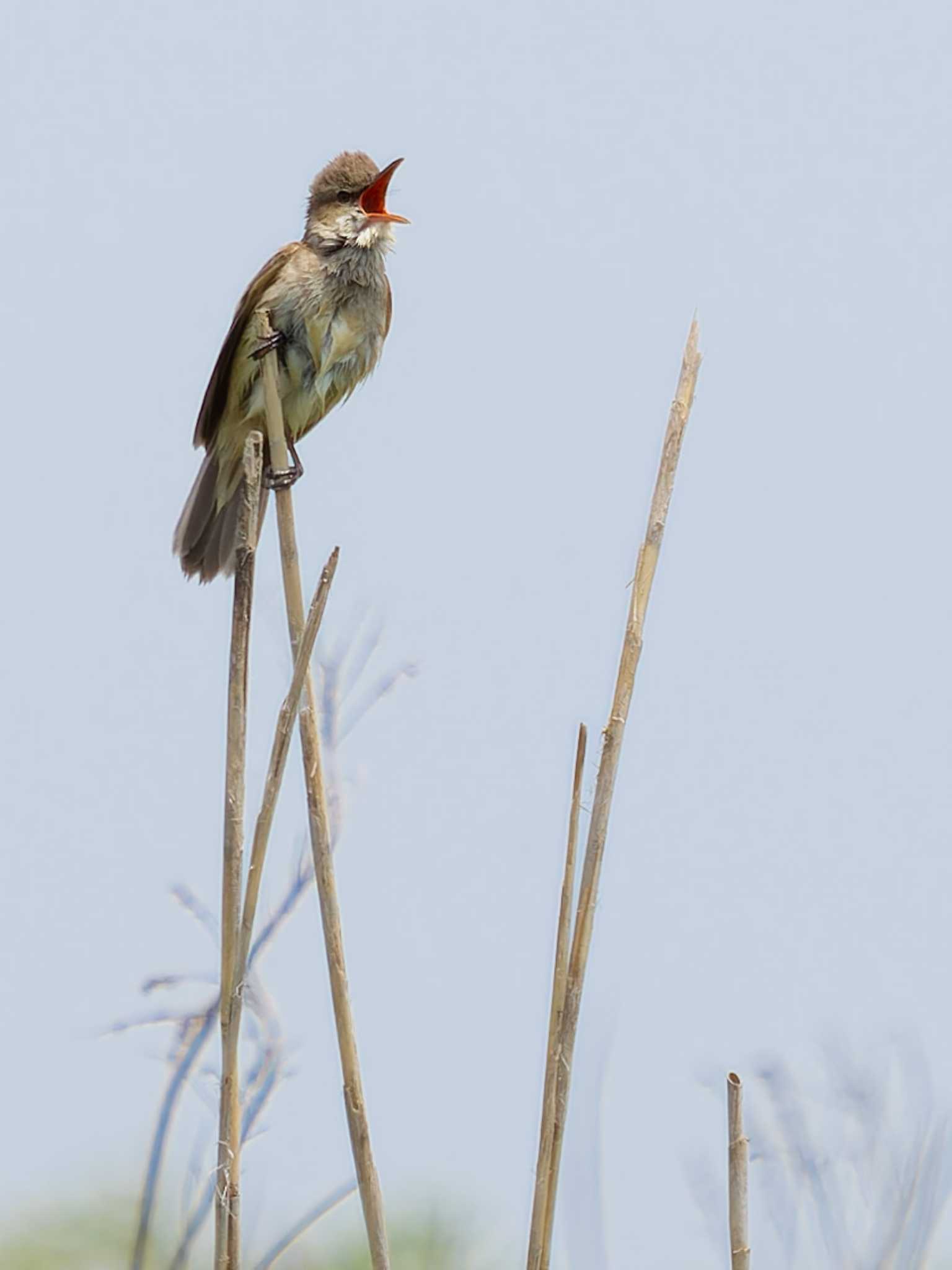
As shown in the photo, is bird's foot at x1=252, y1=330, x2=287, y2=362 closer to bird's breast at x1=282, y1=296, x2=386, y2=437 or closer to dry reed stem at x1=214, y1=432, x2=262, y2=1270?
bird's breast at x1=282, y1=296, x2=386, y2=437

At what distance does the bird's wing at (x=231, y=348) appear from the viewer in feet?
12.9

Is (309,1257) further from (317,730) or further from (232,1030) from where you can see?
(317,730)

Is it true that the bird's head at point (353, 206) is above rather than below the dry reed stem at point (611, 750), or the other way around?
above

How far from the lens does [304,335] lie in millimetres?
3877

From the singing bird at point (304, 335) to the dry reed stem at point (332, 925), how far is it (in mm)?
1665

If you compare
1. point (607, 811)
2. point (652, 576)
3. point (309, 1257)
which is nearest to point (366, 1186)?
point (309, 1257)

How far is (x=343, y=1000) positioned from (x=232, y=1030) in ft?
0.48

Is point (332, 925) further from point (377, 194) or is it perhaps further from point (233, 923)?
point (377, 194)

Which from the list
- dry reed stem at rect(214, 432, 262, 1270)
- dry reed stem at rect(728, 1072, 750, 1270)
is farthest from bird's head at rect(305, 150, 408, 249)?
dry reed stem at rect(728, 1072, 750, 1270)

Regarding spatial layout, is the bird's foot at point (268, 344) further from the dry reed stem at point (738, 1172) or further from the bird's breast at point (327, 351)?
the dry reed stem at point (738, 1172)

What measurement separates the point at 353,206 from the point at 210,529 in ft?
2.79

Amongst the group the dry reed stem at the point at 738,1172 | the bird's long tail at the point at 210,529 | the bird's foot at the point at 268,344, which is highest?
the bird's foot at the point at 268,344

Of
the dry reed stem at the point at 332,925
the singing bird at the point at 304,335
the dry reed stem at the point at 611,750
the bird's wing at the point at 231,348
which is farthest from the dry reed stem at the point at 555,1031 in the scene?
the bird's wing at the point at 231,348

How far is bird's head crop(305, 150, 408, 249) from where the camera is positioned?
3.92 m
